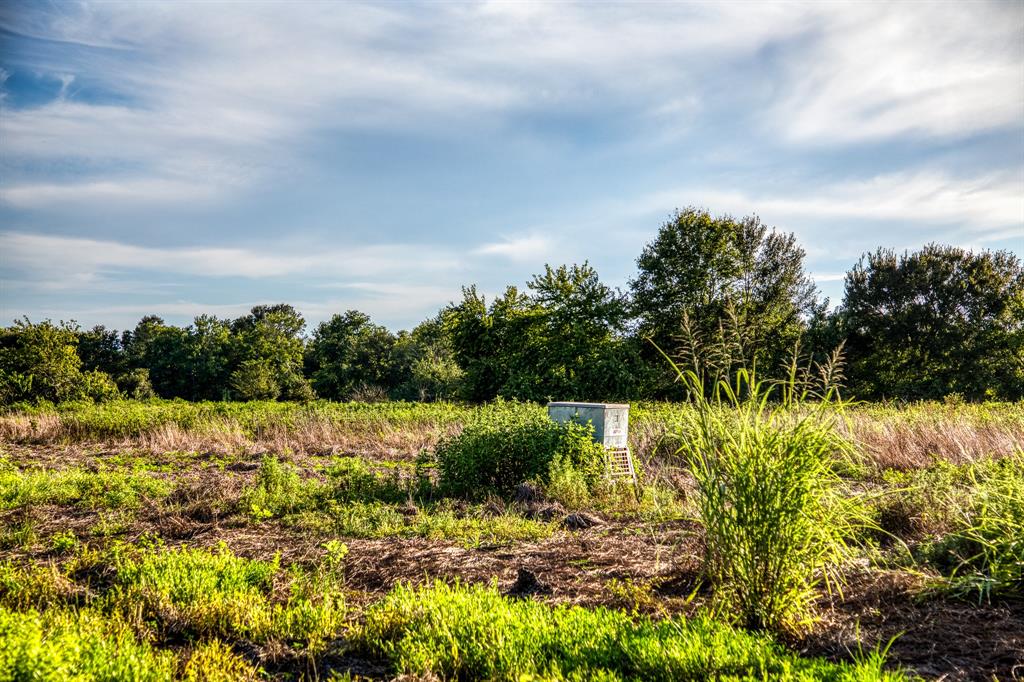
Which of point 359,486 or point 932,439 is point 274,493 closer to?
point 359,486

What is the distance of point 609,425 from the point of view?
28.3ft

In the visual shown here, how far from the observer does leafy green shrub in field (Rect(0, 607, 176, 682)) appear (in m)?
3.01

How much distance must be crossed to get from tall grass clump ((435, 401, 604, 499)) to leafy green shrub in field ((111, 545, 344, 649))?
3618mm

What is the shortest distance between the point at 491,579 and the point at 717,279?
2444 centimetres

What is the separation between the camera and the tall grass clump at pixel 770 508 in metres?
3.37

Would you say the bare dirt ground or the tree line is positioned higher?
the tree line

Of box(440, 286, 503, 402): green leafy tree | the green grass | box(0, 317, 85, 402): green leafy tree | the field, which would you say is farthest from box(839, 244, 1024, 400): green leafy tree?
box(0, 317, 85, 402): green leafy tree

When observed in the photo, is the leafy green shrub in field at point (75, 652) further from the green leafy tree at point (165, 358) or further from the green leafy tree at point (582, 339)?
the green leafy tree at point (165, 358)

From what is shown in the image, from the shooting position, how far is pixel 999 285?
26844 mm

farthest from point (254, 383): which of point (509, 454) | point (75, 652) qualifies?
point (75, 652)

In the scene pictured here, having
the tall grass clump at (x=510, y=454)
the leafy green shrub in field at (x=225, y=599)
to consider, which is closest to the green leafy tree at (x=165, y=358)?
the tall grass clump at (x=510, y=454)

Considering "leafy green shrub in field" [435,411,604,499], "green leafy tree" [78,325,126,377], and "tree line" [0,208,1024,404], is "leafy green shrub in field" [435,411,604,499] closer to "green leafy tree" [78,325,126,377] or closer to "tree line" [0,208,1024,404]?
"tree line" [0,208,1024,404]

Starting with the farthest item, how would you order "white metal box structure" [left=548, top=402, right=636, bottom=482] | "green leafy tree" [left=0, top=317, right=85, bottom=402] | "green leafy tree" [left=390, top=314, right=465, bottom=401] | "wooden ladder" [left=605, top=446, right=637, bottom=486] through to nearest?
"green leafy tree" [left=390, top=314, right=465, bottom=401], "green leafy tree" [left=0, top=317, right=85, bottom=402], "white metal box structure" [left=548, top=402, right=636, bottom=482], "wooden ladder" [left=605, top=446, right=637, bottom=486]

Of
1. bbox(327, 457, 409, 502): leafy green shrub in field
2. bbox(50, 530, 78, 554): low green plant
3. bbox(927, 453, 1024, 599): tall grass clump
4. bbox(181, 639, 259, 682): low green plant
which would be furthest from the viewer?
bbox(327, 457, 409, 502): leafy green shrub in field
